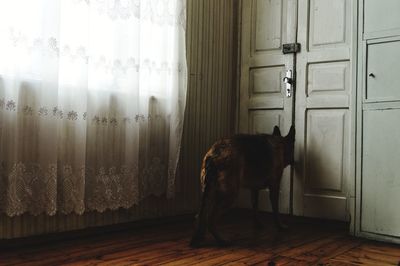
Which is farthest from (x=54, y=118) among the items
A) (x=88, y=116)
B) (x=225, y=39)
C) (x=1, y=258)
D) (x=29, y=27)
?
(x=225, y=39)

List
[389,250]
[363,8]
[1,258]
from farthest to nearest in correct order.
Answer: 1. [363,8]
2. [389,250]
3. [1,258]

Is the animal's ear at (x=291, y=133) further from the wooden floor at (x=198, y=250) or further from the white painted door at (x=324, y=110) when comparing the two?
the wooden floor at (x=198, y=250)

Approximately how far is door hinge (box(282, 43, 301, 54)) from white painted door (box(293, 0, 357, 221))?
0.04 metres

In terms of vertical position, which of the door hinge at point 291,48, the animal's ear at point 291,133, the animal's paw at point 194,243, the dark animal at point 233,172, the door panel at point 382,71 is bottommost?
the animal's paw at point 194,243

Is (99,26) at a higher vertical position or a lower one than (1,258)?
higher

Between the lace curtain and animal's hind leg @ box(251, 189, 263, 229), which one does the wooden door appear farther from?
the lace curtain

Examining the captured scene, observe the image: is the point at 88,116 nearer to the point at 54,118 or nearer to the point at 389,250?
the point at 54,118

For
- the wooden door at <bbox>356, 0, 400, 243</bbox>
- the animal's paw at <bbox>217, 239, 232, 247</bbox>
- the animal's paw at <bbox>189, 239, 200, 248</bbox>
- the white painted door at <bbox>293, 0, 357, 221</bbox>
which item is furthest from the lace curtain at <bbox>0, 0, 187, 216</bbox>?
the wooden door at <bbox>356, 0, 400, 243</bbox>

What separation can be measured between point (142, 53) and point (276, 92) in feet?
3.66

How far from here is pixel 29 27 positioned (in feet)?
6.83

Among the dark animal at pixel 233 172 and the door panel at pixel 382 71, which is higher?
the door panel at pixel 382 71

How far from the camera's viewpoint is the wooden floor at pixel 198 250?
1987mm

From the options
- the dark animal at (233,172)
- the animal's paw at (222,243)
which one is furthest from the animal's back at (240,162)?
the animal's paw at (222,243)

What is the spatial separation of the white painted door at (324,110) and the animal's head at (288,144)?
0.18 metres
